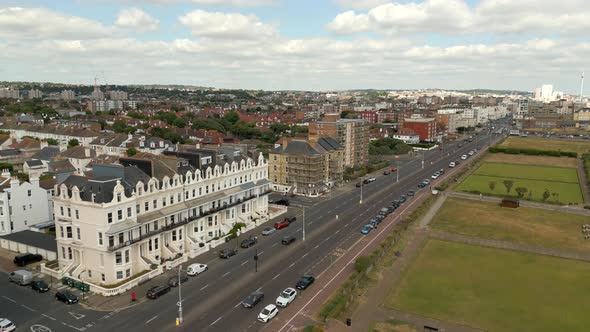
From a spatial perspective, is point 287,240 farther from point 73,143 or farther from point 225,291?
point 73,143

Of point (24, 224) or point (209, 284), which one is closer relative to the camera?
point (209, 284)

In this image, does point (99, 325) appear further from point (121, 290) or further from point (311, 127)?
point (311, 127)

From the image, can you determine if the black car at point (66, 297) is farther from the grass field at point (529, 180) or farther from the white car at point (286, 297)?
the grass field at point (529, 180)

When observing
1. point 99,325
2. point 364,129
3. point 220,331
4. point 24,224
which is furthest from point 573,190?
point 24,224

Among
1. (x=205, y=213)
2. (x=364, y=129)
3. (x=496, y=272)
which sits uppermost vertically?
(x=364, y=129)

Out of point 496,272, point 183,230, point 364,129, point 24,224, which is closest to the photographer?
point 496,272

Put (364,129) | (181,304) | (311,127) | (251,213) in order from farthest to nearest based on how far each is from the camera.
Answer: (364,129)
(311,127)
(251,213)
(181,304)

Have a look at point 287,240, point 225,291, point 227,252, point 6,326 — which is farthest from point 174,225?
point 6,326
